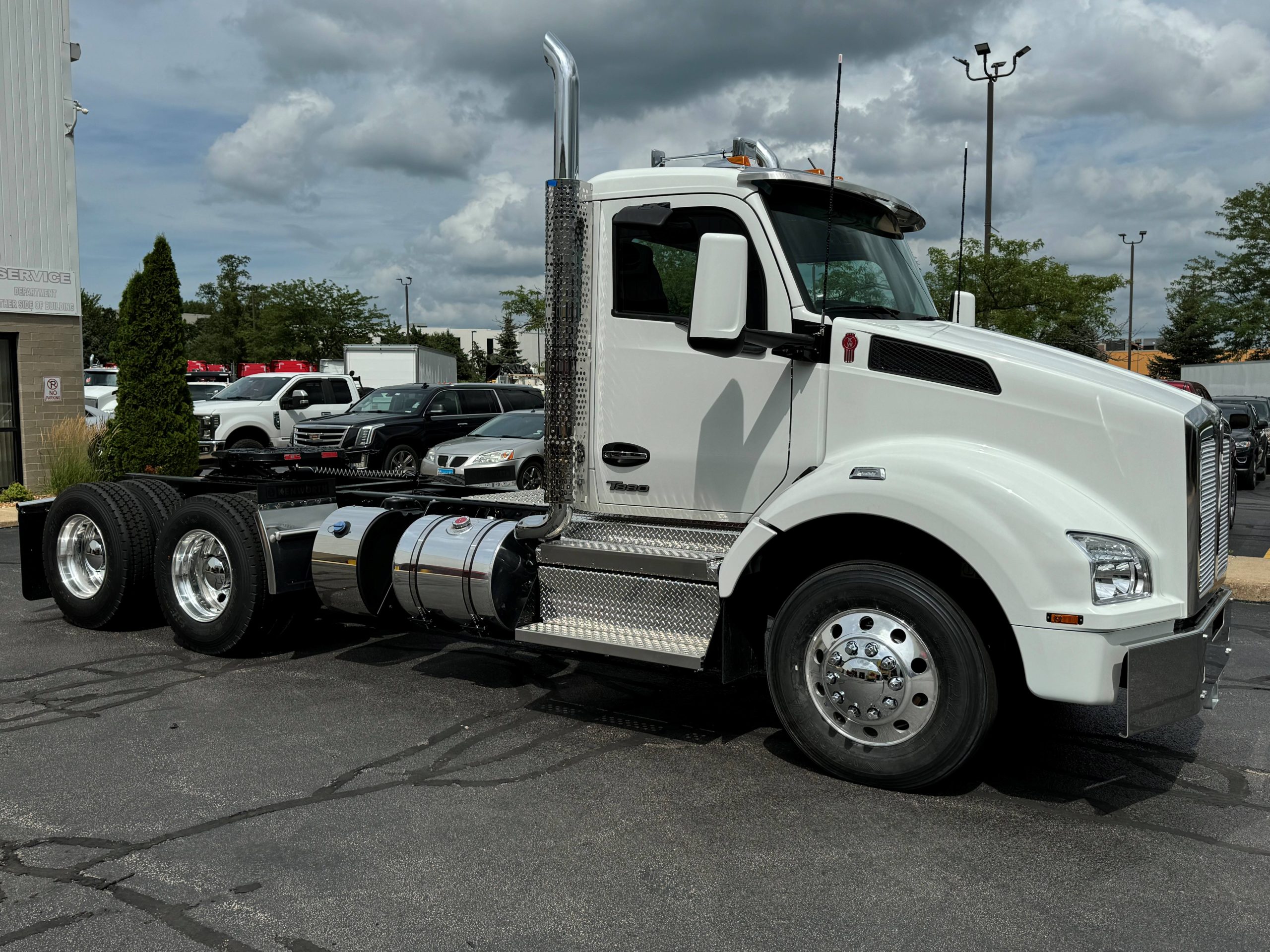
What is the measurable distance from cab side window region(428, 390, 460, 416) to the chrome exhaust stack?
13.5 metres

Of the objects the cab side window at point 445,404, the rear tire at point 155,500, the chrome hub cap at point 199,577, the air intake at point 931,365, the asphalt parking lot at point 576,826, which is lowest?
the asphalt parking lot at point 576,826

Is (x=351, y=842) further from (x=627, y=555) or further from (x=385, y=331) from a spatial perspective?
(x=385, y=331)

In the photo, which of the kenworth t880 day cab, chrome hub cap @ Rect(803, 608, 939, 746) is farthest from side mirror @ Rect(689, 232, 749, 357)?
chrome hub cap @ Rect(803, 608, 939, 746)

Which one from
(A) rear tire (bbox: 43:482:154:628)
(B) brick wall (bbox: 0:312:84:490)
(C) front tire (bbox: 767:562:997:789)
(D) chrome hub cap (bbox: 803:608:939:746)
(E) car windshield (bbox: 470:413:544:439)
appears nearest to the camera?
(C) front tire (bbox: 767:562:997:789)

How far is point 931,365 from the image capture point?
461 cm

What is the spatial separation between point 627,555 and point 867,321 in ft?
5.13

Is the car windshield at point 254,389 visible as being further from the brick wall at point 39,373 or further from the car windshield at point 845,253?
the car windshield at point 845,253

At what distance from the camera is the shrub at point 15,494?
15.8 meters

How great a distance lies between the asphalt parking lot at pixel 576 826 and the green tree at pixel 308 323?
193 ft

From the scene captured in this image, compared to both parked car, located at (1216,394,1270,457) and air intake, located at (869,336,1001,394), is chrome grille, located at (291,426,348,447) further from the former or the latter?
parked car, located at (1216,394,1270,457)

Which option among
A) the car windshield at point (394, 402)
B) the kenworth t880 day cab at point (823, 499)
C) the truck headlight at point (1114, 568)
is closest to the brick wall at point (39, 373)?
the car windshield at point (394, 402)

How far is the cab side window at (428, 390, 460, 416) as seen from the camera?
61.5 ft

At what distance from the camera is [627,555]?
5.15 metres

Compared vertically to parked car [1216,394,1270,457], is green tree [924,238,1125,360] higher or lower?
higher
